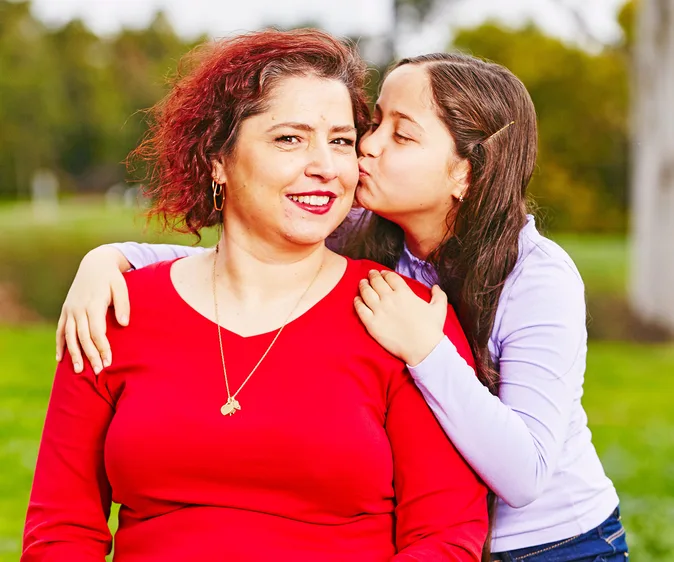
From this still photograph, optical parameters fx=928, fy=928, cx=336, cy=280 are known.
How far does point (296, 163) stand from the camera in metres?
1.92

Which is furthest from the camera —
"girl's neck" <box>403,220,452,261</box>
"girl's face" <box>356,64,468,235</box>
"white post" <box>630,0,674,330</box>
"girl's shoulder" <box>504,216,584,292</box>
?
"white post" <box>630,0,674,330</box>

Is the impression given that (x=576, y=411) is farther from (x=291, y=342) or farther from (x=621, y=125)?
(x=621, y=125)

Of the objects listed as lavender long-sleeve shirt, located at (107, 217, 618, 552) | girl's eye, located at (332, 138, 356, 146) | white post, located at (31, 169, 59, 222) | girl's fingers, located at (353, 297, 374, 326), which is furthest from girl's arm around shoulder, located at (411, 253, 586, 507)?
white post, located at (31, 169, 59, 222)

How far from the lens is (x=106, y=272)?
2.08 metres

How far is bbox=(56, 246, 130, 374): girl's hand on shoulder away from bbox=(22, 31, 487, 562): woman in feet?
0.10

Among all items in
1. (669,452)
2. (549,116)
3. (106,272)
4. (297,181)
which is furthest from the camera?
(549,116)

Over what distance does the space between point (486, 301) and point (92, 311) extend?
866 mm

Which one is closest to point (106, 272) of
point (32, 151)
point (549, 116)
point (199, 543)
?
point (199, 543)

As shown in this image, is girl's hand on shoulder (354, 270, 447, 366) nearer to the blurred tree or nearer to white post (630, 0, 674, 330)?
the blurred tree

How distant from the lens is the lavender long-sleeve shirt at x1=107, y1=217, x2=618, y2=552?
1.83 m

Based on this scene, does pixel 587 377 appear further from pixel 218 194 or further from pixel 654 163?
pixel 218 194

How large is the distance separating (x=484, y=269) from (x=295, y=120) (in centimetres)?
55

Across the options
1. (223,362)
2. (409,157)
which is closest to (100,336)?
(223,362)

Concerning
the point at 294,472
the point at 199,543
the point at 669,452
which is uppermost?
the point at 294,472
